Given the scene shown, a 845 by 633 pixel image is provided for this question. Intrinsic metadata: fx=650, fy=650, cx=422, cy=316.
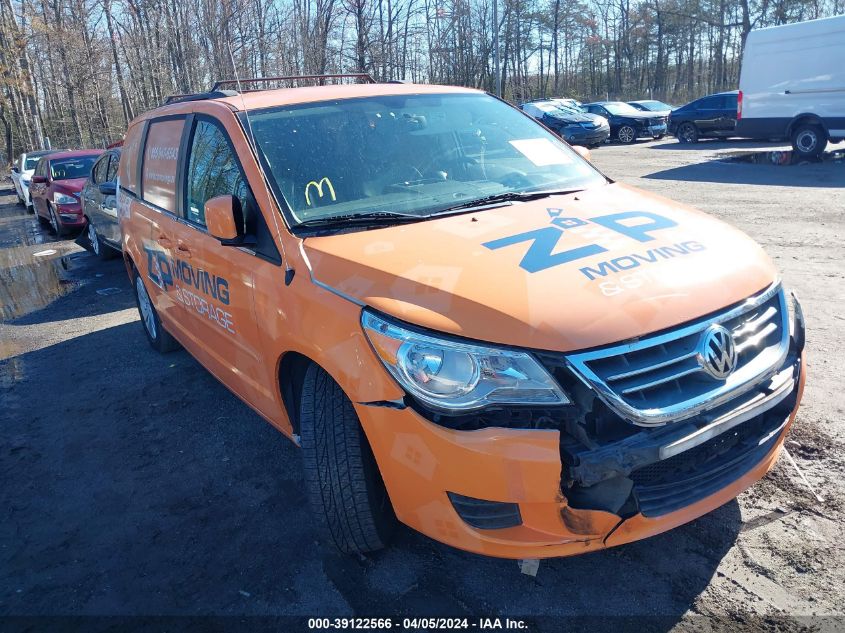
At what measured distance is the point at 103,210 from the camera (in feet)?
28.9

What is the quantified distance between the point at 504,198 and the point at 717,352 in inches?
52.7

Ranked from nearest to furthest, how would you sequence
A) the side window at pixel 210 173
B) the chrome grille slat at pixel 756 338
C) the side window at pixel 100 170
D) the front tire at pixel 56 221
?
the chrome grille slat at pixel 756 338
the side window at pixel 210 173
the side window at pixel 100 170
the front tire at pixel 56 221

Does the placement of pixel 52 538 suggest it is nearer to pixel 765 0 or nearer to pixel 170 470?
pixel 170 470

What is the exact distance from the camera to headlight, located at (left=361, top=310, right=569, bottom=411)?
212 centimetres

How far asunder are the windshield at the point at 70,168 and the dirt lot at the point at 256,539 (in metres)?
9.25

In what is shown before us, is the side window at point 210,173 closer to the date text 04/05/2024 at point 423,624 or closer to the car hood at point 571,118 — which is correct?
the date text 04/05/2024 at point 423,624

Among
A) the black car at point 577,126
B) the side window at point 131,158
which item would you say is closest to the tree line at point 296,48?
the black car at point 577,126

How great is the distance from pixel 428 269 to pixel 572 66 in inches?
2445

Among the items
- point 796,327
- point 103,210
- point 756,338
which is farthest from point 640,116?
point 756,338

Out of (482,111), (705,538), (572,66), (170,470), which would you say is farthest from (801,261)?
(572,66)

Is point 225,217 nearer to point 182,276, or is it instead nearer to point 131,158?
point 182,276

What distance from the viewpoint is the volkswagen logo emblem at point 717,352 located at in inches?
87.4

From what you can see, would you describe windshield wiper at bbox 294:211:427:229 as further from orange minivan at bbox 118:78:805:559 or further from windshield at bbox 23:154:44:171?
windshield at bbox 23:154:44:171

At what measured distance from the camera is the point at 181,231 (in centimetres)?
394
